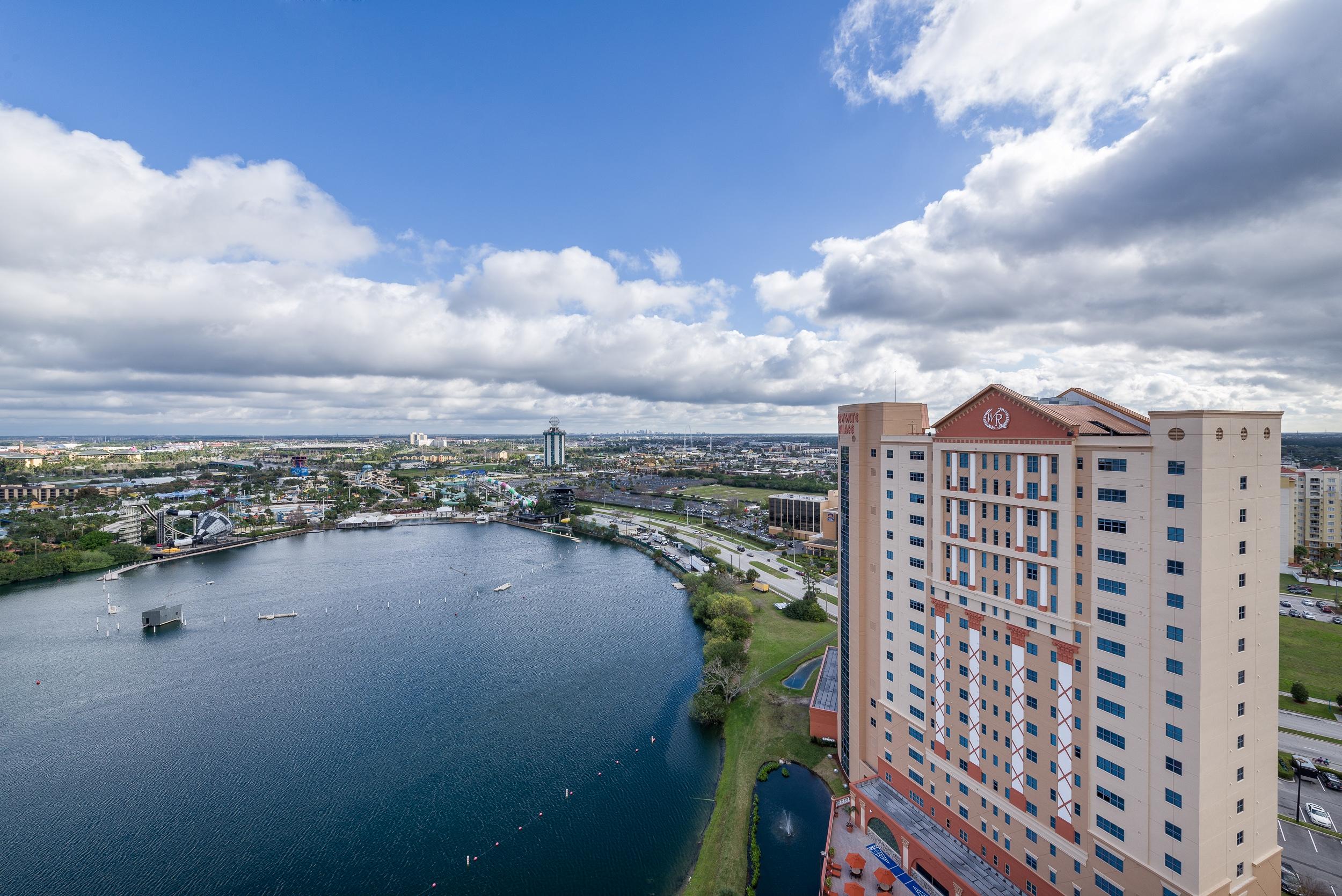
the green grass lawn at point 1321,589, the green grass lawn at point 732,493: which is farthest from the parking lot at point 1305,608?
the green grass lawn at point 732,493

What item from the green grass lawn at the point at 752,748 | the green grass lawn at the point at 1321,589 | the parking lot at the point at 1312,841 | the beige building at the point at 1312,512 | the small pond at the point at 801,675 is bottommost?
the green grass lawn at the point at 752,748

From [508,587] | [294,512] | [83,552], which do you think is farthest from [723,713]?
[294,512]

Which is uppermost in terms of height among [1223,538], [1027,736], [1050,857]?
[1223,538]

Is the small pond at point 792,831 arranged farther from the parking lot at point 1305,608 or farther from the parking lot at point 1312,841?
the parking lot at point 1305,608

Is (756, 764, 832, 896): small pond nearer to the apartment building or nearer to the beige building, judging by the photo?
the apartment building

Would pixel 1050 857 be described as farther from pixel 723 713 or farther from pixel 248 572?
pixel 248 572
